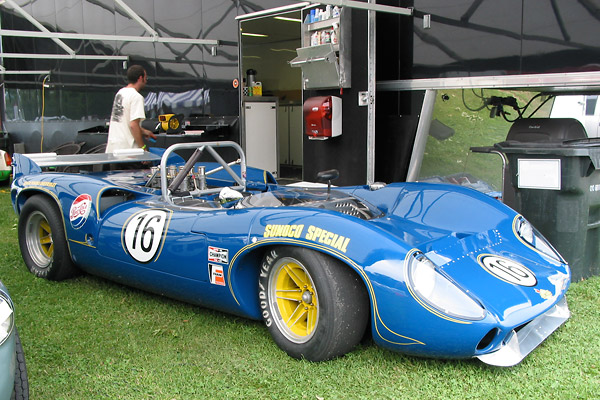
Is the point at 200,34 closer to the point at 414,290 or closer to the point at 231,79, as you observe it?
the point at 231,79

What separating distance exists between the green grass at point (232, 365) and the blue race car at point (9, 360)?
19.2 inches

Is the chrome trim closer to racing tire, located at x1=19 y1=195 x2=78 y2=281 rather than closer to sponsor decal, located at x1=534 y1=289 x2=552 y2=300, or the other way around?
sponsor decal, located at x1=534 y1=289 x2=552 y2=300

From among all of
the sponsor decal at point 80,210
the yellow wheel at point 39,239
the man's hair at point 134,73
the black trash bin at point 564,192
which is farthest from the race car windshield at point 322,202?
the man's hair at point 134,73

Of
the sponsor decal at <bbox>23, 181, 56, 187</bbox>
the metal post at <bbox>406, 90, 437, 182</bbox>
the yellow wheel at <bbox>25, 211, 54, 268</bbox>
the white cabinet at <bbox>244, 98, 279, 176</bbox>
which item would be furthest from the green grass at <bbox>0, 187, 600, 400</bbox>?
the white cabinet at <bbox>244, 98, 279, 176</bbox>

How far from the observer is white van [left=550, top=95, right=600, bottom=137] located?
621cm

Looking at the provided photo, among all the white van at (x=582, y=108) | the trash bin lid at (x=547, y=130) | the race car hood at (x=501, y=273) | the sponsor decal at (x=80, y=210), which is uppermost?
the white van at (x=582, y=108)

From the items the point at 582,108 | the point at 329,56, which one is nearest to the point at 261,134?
the point at 329,56

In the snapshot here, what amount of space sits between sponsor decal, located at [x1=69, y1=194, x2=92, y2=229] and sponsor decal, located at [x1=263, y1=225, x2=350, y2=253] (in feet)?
5.42

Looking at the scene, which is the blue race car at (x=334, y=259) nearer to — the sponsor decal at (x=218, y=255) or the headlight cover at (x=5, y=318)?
the sponsor decal at (x=218, y=255)

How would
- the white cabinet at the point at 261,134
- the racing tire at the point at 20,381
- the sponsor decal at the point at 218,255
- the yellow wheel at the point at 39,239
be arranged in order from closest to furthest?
the racing tire at the point at 20,381, the sponsor decal at the point at 218,255, the yellow wheel at the point at 39,239, the white cabinet at the point at 261,134

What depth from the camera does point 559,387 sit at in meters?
2.61

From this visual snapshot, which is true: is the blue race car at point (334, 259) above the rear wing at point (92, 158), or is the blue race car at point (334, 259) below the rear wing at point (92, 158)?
below

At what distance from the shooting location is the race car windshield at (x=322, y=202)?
11.6ft

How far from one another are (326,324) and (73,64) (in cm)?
Answer: 1112
